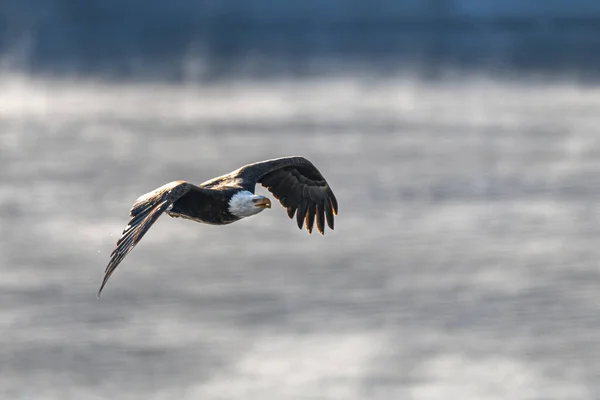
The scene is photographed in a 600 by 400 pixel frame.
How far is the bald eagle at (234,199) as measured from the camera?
49.2 feet

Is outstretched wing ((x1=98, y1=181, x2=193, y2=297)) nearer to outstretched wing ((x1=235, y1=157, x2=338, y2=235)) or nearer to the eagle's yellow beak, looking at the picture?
the eagle's yellow beak

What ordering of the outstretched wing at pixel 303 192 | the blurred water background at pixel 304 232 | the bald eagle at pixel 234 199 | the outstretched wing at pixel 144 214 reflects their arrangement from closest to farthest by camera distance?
→ the outstretched wing at pixel 144 214 < the bald eagle at pixel 234 199 < the outstretched wing at pixel 303 192 < the blurred water background at pixel 304 232

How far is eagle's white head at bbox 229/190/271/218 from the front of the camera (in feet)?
53.6

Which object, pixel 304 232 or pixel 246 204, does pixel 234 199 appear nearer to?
pixel 246 204

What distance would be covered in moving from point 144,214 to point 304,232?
97.1 ft

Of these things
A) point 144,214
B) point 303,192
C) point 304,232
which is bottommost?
point 144,214

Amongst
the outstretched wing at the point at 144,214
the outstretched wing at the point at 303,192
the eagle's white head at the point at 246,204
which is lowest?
the outstretched wing at the point at 144,214

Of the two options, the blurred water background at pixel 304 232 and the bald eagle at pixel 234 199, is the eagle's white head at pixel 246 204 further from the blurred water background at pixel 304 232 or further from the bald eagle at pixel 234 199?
the blurred water background at pixel 304 232

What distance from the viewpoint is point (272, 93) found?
77312mm

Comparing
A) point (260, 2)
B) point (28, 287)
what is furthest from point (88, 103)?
point (28, 287)

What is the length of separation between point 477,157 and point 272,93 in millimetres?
20451

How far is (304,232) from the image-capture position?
44719 millimetres

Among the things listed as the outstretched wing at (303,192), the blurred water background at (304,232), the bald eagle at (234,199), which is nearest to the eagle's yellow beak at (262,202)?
the bald eagle at (234,199)

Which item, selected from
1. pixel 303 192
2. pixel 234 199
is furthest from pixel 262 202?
pixel 303 192
